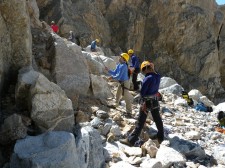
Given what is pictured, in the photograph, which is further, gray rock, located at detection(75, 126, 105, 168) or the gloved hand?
the gloved hand

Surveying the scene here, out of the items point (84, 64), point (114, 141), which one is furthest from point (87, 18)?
point (114, 141)

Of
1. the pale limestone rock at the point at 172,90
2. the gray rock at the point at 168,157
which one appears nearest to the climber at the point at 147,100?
the gray rock at the point at 168,157

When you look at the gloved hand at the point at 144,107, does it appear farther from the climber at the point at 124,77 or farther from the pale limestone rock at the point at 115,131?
the climber at the point at 124,77

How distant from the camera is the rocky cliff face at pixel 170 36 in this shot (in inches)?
1545

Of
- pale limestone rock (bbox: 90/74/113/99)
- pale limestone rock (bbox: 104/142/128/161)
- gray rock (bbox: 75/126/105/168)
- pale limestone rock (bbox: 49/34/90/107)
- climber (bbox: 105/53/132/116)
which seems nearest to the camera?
gray rock (bbox: 75/126/105/168)

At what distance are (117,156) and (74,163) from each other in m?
1.77

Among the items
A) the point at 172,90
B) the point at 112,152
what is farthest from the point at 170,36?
the point at 112,152

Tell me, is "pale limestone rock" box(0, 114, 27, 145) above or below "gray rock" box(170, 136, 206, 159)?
above

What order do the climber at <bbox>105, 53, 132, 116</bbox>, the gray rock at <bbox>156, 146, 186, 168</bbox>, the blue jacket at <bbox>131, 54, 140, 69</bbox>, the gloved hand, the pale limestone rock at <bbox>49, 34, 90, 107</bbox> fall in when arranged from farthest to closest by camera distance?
the blue jacket at <bbox>131, 54, 140, 69</bbox> < the climber at <bbox>105, 53, 132, 116</bbox> < the pale limestone rock at <bbox>49, 34, 90, 107</bbox> < the gloved hand < the gray rock at <bbox>156, 146, 186, 168</bbox>

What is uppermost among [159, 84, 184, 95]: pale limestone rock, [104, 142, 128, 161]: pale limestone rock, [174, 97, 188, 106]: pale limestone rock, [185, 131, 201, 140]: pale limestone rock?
[104, 142, 128, 161]: pale limestone rock

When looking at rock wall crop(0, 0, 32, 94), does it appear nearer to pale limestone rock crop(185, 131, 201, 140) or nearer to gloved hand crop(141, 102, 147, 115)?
gloved hand crop(141, 102, 147, 115)

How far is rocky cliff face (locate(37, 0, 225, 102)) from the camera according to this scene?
39250mm

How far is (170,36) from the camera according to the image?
131ft

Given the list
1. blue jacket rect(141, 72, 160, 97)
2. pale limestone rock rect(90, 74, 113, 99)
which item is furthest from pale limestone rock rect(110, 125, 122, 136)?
pale limestone rock rect(90, 74, 113, 99)
